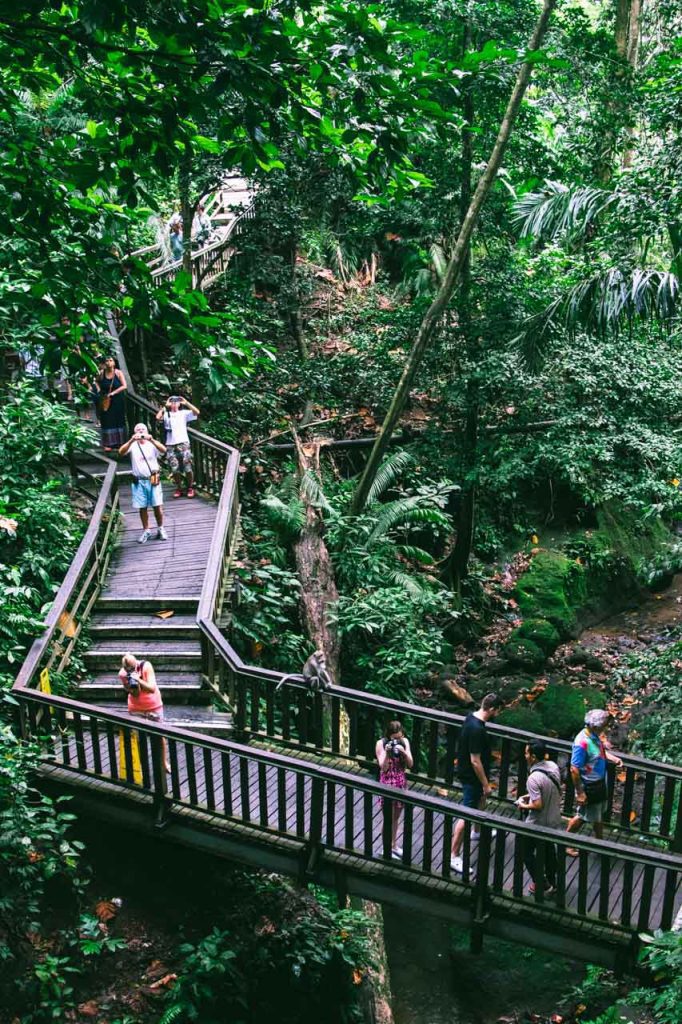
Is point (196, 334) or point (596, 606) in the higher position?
point (196, 334)

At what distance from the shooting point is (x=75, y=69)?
17.2 feet

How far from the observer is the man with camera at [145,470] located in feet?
38.5

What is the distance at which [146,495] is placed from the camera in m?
12.0

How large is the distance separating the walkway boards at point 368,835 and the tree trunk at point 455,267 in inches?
269

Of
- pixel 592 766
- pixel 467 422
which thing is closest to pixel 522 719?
pixel 467 422

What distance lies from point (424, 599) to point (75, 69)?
32.2 feet

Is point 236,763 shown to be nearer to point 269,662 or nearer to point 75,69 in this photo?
point 269,662

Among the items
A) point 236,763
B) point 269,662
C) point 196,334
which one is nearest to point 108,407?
point 269,662

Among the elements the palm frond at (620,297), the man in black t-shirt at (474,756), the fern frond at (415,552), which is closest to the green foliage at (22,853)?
the man in black t-shirt at (474,756)

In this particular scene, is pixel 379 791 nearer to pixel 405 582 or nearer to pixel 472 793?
pixel 472 793

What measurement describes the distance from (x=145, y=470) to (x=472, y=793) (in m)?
6.13

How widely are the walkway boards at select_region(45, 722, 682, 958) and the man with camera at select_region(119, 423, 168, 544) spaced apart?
3843 millimetres

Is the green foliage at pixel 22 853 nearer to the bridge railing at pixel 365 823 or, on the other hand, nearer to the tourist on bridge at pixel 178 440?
the bridge railing at pixel 365 823

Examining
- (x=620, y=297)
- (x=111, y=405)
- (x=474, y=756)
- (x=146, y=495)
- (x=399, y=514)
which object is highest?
(x=620, y=297)
